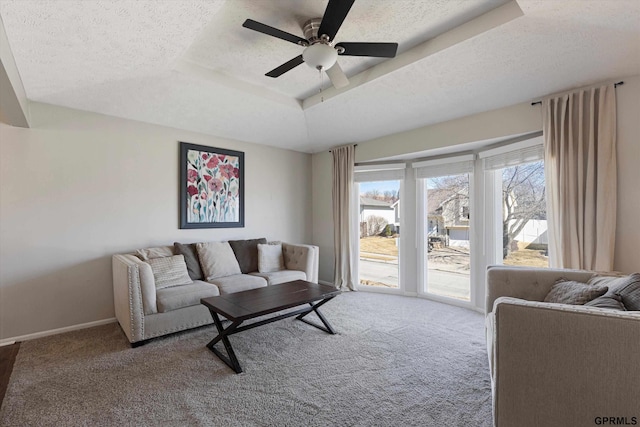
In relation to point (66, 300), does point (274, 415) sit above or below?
below

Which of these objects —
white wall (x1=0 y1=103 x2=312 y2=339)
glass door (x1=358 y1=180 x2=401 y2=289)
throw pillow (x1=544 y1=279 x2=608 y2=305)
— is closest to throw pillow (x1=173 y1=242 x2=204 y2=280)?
white wall (x1=0 y1=103 x2=312 y2=339)

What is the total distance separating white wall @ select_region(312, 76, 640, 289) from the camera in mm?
2436

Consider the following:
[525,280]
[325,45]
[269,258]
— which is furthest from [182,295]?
[525,280]

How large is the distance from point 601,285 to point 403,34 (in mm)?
2318

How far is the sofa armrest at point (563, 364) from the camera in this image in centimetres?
123

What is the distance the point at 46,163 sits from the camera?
9.99 feet

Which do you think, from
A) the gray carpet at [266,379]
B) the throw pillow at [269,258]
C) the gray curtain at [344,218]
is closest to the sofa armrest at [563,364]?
the gray carpet at [266,379]

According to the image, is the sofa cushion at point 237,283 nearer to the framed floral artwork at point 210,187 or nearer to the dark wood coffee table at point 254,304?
the dark wood coffee table at point 254,304

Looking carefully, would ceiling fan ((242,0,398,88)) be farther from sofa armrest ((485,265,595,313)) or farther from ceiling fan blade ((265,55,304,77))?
sofa armrest ((485,265,595,313))

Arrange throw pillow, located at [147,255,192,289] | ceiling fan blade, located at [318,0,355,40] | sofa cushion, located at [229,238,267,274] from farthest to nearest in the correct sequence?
1. sofa cushion, located at [229,238,267,274]
2. throw pillow, located at [147,255,192,289]
3. ceiling fan blade, located at [318,0,355,40]

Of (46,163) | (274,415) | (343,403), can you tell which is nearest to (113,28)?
(46,163)

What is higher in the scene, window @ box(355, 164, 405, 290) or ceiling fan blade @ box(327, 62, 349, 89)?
ceiling fan blade @ box(327, 62, 349, 89)

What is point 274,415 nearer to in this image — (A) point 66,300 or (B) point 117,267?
(B) point 117,267

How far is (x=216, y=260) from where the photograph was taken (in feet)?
12.3
